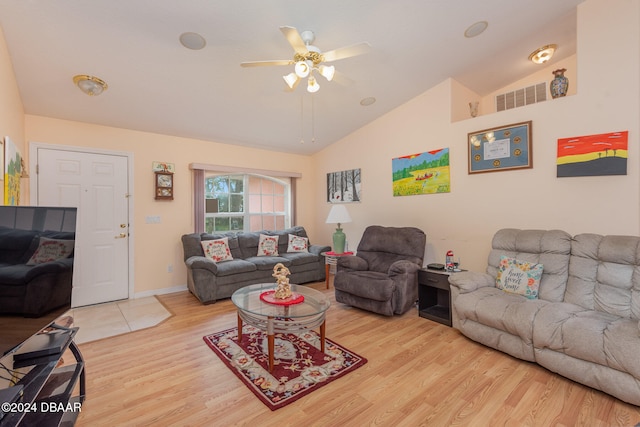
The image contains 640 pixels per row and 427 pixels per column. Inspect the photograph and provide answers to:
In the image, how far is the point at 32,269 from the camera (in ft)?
4.30

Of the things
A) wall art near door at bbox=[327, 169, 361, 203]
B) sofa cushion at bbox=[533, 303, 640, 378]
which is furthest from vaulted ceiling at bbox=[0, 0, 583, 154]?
sofa cushion at bbox=[533, 303, 640, 378]

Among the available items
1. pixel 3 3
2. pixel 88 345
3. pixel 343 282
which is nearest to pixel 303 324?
pixel 343 282

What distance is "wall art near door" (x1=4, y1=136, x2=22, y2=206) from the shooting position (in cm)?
208

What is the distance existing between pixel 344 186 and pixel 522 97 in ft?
9.02

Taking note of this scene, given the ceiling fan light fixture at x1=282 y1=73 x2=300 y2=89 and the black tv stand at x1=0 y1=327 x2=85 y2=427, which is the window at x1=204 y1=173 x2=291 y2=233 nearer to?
the ceiling fan light fixture at x1=282 y1=73 x2=300 y2=89

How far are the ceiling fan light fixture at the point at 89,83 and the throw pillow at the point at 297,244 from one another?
314cm

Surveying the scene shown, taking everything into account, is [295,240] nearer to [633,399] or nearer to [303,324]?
[303,324]

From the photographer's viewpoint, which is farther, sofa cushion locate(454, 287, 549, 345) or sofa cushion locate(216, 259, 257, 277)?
sofa cushion locate(216, 259, 257, 277)

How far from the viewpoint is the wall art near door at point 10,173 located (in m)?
2.08

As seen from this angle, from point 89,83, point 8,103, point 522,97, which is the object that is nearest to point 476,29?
point 522,97

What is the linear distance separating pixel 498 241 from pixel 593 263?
2.42 ft

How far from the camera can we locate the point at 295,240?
4855mm

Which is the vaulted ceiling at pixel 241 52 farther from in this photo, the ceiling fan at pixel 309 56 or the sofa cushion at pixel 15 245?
the sofa cushion at pixel 15 245

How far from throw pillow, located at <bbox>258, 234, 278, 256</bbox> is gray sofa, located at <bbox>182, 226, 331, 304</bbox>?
0.08 m
